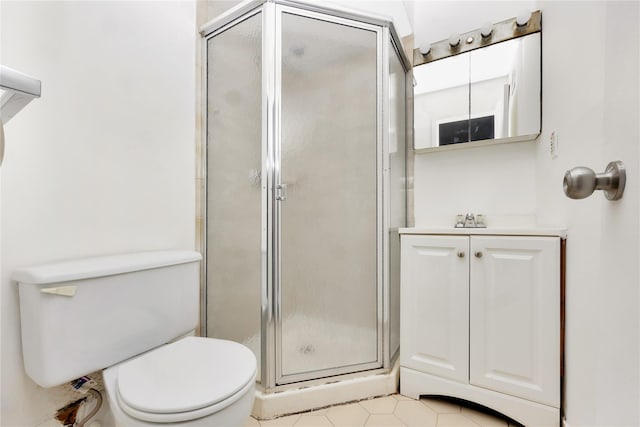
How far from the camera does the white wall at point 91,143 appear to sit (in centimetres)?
102

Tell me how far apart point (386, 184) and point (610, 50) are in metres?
1.17

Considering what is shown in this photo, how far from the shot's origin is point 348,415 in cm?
138

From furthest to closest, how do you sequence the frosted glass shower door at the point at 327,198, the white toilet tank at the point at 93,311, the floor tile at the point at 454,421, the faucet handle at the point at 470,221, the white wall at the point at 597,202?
the faucet handle at the point at 470,221, the frosted glass shower door at the point at 327,198, the floor tile at the point at 454,421, the white toilet tank at the point at 93,311, the white wall at the point at 597,202

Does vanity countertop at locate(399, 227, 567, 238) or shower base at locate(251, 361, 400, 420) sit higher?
vanity countertop at locate(399, 227, 567, 238)

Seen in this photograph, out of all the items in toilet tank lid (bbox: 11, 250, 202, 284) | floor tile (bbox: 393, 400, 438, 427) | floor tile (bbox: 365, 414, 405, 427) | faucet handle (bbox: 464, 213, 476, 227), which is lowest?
floor tile (bbox: 365, 414, 405, 427)

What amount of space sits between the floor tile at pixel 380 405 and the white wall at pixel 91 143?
45.4 inches

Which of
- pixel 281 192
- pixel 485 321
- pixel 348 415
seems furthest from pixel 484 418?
pixel 281 192

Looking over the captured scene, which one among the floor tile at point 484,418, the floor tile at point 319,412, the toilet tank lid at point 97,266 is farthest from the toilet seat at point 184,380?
the floor tile at point 484,418

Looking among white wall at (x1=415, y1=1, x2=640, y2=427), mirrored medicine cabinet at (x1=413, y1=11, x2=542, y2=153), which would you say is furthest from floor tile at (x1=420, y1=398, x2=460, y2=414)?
mirrored medicine cabinet at (x1=413, y1=11, x2=542, y2=153)

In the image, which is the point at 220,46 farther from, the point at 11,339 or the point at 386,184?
the point at 11,339

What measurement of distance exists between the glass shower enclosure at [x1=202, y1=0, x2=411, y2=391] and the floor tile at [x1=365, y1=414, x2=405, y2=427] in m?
0.21

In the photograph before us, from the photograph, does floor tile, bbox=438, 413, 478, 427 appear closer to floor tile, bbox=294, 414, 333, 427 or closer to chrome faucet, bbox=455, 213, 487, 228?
floor tile, bbox=294, 414, 333, 427

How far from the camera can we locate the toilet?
0.83m

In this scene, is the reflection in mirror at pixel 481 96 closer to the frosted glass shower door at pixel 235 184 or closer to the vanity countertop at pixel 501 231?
the vanity countertop at pixel 501 231
